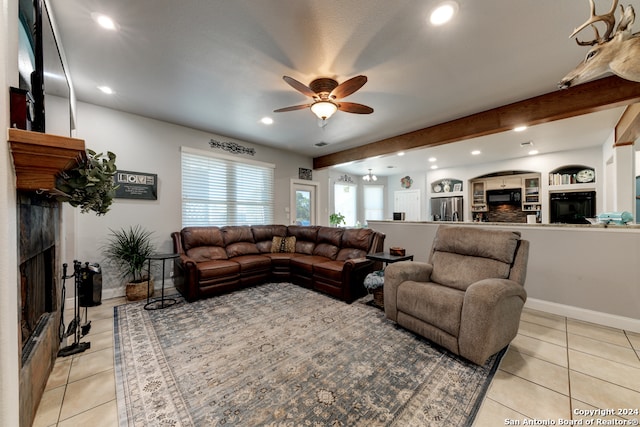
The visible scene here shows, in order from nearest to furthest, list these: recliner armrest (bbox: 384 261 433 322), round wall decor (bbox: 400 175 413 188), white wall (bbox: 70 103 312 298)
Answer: recliner armrest (bbox: 384 261 433 322)
white wall (bbox: 70 103 312 298)
round wall decor (bbox: 400 175 413 188)

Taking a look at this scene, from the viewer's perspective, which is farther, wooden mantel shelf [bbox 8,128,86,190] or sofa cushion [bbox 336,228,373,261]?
sofa cushion [bbox 336,228,373,261]

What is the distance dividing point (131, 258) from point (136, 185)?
111cm

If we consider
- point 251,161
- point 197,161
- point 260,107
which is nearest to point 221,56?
point 260,107

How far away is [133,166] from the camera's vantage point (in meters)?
3.71

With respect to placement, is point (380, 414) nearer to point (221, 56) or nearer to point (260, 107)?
point (221, 56)

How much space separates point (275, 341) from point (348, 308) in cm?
111

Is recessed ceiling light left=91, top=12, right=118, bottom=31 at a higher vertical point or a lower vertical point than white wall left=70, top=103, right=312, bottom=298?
higher

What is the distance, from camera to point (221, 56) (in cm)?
233

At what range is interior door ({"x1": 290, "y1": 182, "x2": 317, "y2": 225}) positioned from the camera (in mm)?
5926

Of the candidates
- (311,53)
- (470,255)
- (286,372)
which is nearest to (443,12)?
(311,53)

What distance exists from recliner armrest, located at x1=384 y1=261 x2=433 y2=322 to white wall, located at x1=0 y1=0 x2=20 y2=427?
8.08 ft

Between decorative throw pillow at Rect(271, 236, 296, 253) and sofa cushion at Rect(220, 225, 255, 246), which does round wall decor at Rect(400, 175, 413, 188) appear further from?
sofa cushion at Rect(220, 225, 255, 246)

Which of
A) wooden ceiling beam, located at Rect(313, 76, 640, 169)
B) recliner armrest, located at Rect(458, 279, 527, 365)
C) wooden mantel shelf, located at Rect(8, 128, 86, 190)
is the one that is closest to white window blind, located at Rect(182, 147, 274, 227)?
wooden ceiling beam, located at Rect(313, 76, 640, 169)

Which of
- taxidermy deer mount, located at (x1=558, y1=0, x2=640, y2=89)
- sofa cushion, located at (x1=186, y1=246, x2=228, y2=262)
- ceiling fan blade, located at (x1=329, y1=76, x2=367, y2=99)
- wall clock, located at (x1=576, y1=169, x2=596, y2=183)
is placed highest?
ceiling fan blade, located at (x1=329, y1=76, x2=367, y2=99)
